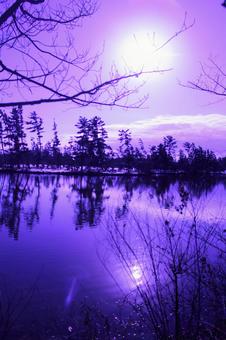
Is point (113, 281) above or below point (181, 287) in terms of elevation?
below

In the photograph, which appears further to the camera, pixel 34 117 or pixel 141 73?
pixel 34 117

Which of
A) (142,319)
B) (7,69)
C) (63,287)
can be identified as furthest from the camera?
(63,287)

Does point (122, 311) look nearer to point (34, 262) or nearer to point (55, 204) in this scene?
point (34, 262)

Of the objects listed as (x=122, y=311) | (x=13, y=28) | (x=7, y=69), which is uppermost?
(x=13, y=28)

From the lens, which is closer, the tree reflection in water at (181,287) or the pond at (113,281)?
the tree reflection in water at (181,287)

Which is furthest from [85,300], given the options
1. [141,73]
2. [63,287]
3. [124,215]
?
[124,215]

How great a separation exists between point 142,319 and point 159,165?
276 feet

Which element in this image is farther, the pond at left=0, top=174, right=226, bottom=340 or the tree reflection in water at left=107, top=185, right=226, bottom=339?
the pond at left=0, top=174, right=226, bottom=340

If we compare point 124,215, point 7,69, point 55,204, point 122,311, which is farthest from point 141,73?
point 55,204

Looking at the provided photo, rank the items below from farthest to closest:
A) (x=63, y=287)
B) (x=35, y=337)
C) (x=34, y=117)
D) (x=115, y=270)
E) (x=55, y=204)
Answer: (x=34, y=117) → (x=55, y=204) → (x=115, y=270) → (x=63, y=287) → (x=35, y=337)

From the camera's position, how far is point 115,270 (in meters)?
9.51

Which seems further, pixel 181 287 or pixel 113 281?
pixel 113 281

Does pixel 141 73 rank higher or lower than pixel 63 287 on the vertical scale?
higher

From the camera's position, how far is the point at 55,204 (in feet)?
75.0
